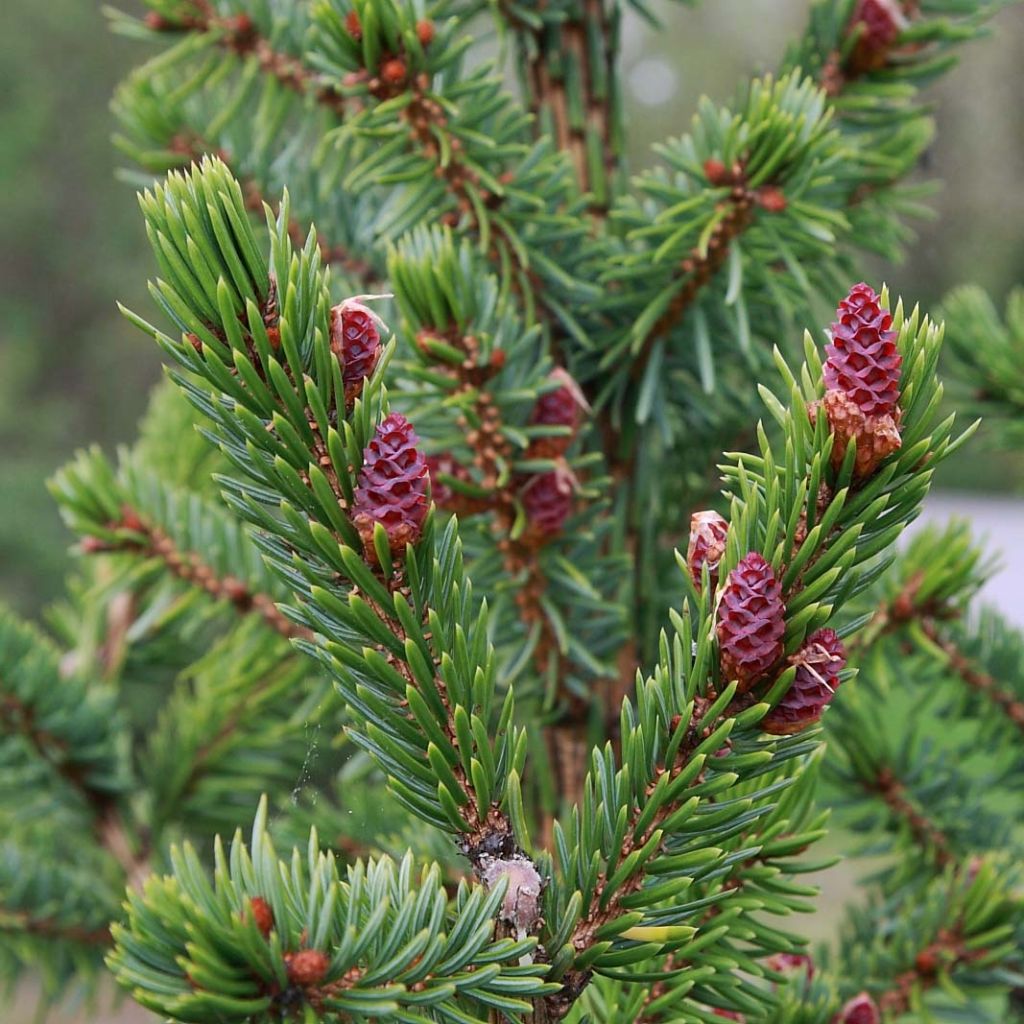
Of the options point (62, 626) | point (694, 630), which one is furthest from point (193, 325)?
point (62, 626)

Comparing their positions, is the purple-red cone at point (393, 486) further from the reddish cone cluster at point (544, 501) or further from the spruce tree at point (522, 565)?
the reddish cone cluster at point (544, 501)

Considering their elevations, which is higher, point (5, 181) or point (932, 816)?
point (5, 181)

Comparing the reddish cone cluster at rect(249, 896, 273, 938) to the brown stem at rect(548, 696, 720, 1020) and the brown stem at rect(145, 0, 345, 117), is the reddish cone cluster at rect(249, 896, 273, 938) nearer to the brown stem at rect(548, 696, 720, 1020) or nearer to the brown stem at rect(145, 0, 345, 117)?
the brown stem at rect(548, 696, 720, 1020)

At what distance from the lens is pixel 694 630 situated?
25 cm

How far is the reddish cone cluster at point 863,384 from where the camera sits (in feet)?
0.69

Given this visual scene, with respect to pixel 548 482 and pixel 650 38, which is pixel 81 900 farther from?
pixel 650 38

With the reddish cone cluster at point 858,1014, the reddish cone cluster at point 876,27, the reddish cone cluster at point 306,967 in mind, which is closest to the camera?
the reddish cone cluster at point 306,967

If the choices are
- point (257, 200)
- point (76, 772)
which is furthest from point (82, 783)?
point (257, 200)

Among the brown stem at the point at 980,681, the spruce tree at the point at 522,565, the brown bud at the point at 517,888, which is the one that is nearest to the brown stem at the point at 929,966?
the spruce tree at the point at 522,565

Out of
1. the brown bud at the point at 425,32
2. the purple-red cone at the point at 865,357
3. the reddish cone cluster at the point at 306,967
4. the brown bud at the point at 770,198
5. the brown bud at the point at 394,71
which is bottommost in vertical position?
the reddish cone cluster at the point at 306,967

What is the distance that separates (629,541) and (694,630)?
0.22m

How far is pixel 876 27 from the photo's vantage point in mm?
438

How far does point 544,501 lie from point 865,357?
0.18 m

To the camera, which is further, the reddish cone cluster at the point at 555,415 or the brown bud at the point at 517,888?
the reddish cone cluster at the point at 555,415
